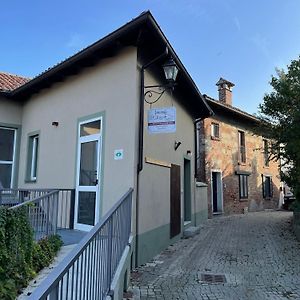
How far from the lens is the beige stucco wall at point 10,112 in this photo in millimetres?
9641


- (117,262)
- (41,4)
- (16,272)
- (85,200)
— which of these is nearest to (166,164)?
(85,200)

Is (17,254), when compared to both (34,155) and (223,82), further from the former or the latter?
(223,82)

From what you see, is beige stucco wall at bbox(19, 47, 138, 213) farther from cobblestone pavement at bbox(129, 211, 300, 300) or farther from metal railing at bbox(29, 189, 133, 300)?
metal railing at bbox(29, 189, 133, 300)

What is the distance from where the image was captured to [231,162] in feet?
55.8

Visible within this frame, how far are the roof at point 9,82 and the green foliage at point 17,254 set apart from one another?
6.54 meters

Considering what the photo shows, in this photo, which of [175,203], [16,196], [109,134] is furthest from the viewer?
[175,203]

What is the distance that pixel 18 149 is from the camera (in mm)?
9805

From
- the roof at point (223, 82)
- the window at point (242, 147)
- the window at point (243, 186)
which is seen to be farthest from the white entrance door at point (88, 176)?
the roof at point (223, 82)

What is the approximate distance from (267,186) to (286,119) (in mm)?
10738

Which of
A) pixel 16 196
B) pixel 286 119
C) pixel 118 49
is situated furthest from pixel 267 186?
pixel 118 49

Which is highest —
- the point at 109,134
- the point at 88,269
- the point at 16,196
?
the point at 109,134

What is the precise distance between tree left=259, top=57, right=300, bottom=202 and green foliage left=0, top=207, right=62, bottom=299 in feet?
26.2

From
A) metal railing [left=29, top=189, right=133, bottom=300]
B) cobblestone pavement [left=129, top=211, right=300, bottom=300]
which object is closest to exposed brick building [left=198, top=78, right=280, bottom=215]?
cobblestone pavement [left=129, top=211, right=300, bottom=300]

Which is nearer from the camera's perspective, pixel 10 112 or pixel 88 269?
pixel 88 269
